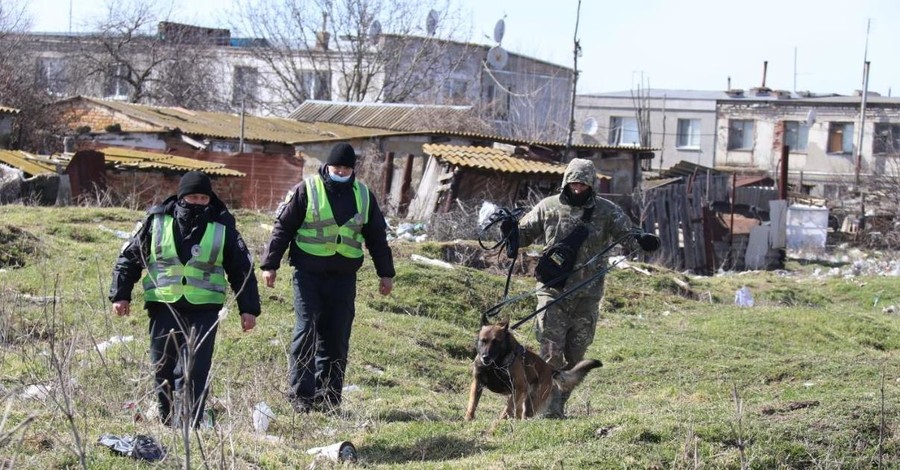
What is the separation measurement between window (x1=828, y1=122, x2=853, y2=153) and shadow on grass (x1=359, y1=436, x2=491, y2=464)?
1806 inches

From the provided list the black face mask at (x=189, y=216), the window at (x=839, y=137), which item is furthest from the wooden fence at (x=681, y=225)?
the window at (x=839, y=137)

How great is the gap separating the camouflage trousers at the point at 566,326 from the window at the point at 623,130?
4499cm

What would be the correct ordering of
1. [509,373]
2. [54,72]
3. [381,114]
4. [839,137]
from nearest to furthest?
[509,373]
[381,114]
[54,72]
[839,137]

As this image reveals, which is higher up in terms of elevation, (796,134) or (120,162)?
(796,134)

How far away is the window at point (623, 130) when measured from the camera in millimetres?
52062

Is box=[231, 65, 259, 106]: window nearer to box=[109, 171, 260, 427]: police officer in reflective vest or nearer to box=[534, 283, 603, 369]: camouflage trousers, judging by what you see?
box=[534, 283, 603, 369]: camouflage trousers

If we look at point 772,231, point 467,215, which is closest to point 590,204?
point 467,215

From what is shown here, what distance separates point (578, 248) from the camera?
7.46 meters

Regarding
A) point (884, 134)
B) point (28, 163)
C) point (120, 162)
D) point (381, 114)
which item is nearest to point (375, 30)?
point (381, 114)

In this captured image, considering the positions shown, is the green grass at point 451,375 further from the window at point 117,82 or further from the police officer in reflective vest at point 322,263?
the window at point 117,82

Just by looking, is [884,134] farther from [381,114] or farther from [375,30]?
[381,114]

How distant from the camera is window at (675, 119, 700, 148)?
2002 inches

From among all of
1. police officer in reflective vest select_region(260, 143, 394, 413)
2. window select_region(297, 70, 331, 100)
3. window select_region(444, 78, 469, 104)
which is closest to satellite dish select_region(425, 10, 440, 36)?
window select_region(444, 78, 469, 104)

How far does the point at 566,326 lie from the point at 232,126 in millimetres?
25772
